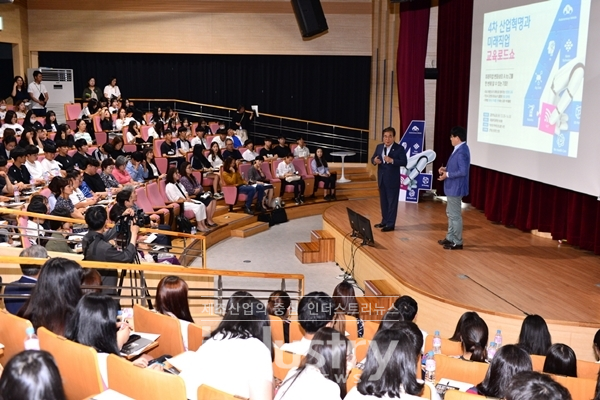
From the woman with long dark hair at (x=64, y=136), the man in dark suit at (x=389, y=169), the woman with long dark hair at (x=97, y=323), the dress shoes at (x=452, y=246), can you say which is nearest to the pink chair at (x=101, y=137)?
the woman with long dark hair at (x=64, y=136)

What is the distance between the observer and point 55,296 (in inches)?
129

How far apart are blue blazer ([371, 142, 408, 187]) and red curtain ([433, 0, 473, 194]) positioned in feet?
9.56

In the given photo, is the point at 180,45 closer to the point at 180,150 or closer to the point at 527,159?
the point at 180,150

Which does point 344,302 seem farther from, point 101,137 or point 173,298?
point 101,137

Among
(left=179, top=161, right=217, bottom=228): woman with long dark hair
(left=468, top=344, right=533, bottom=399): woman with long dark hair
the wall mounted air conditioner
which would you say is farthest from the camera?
the wall mounted air conditioner

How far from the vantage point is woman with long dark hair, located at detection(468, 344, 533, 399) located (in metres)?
2.99

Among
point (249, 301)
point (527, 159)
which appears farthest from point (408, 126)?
point (249, 301)

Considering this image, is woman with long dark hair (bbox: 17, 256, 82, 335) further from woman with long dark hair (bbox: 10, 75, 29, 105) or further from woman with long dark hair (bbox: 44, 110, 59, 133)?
woman with long dark hair (bbox: 10, 75, 29, 105)

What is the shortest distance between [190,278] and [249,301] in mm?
3505

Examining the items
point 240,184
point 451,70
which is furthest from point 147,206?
point 451,70

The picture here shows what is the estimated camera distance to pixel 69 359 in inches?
112

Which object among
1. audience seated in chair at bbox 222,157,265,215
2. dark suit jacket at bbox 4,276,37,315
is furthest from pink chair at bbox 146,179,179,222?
dark suit jacket at bbox 4,276,37,315

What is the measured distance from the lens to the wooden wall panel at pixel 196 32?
14.6 m

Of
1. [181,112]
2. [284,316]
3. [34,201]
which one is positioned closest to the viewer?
[284,316]
